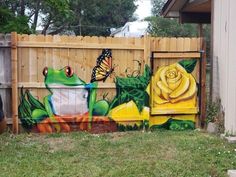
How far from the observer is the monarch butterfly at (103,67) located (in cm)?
815

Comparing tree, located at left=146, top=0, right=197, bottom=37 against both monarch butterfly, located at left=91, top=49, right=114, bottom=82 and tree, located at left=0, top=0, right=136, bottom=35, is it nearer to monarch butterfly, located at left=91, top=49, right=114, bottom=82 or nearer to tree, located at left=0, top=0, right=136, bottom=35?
tree, located at left=0, top=0, right=136, bottom=35

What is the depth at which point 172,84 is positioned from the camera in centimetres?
840

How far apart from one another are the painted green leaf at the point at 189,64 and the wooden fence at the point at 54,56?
0.37m

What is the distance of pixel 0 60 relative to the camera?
26.0ft

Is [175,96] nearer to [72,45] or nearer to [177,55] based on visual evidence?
[177,55]

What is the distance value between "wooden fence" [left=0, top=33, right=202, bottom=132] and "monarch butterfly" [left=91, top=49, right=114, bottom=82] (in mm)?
76

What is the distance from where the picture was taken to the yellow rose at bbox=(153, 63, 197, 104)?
27.4 feet

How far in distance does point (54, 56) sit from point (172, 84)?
229cm

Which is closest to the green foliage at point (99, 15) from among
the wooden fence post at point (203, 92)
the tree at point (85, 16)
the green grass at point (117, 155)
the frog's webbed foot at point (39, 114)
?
the tree at point (85, 16)

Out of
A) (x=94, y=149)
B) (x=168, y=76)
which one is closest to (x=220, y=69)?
(x=168, y=76)

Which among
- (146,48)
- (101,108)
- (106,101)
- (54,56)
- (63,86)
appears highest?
(146,48)


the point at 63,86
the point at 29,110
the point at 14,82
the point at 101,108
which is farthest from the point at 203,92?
the point at 14,82

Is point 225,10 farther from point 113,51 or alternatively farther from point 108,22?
point 108,22

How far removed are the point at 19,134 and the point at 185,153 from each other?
3200mm
